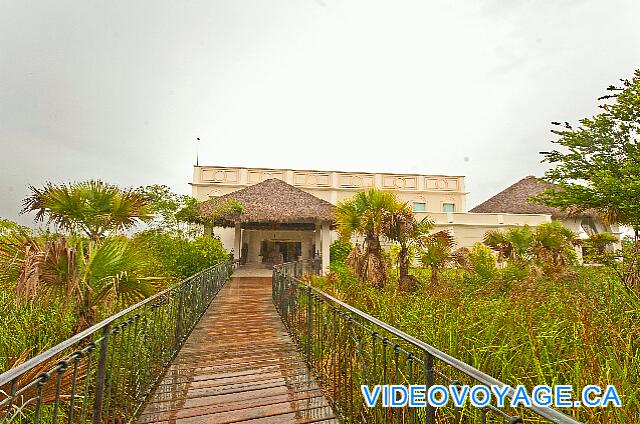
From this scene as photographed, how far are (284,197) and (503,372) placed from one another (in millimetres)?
14464

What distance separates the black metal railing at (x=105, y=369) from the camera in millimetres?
1684

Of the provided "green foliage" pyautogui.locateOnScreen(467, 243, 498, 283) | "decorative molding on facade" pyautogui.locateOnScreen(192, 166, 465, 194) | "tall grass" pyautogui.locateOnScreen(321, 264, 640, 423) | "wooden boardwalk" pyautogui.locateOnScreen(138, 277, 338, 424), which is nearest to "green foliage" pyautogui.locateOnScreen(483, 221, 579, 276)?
"green foliage" pyautogui.locateOnScreen(467, 243, 498, 283)

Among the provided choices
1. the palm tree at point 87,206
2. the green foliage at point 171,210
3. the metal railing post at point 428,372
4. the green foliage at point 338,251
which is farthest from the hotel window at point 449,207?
the metal railing post at point 428,372

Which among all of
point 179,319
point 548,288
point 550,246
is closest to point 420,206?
point 550,246

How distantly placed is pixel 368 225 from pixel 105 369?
685 cm

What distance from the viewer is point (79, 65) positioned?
31.7ft

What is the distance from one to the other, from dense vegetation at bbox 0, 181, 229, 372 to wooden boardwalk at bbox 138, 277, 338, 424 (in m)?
1.13

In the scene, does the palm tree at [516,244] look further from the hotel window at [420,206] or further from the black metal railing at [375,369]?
the hotel window at [420,206]

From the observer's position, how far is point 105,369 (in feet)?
7.70

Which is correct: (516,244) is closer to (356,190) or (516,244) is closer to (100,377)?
(356,190)

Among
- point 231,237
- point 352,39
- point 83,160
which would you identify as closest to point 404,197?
point 231,237

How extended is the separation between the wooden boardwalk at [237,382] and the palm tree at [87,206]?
2.22 m

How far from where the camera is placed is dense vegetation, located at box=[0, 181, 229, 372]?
331cm

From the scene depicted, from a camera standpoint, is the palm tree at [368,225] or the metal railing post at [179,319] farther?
the palm tree at [368,225]
